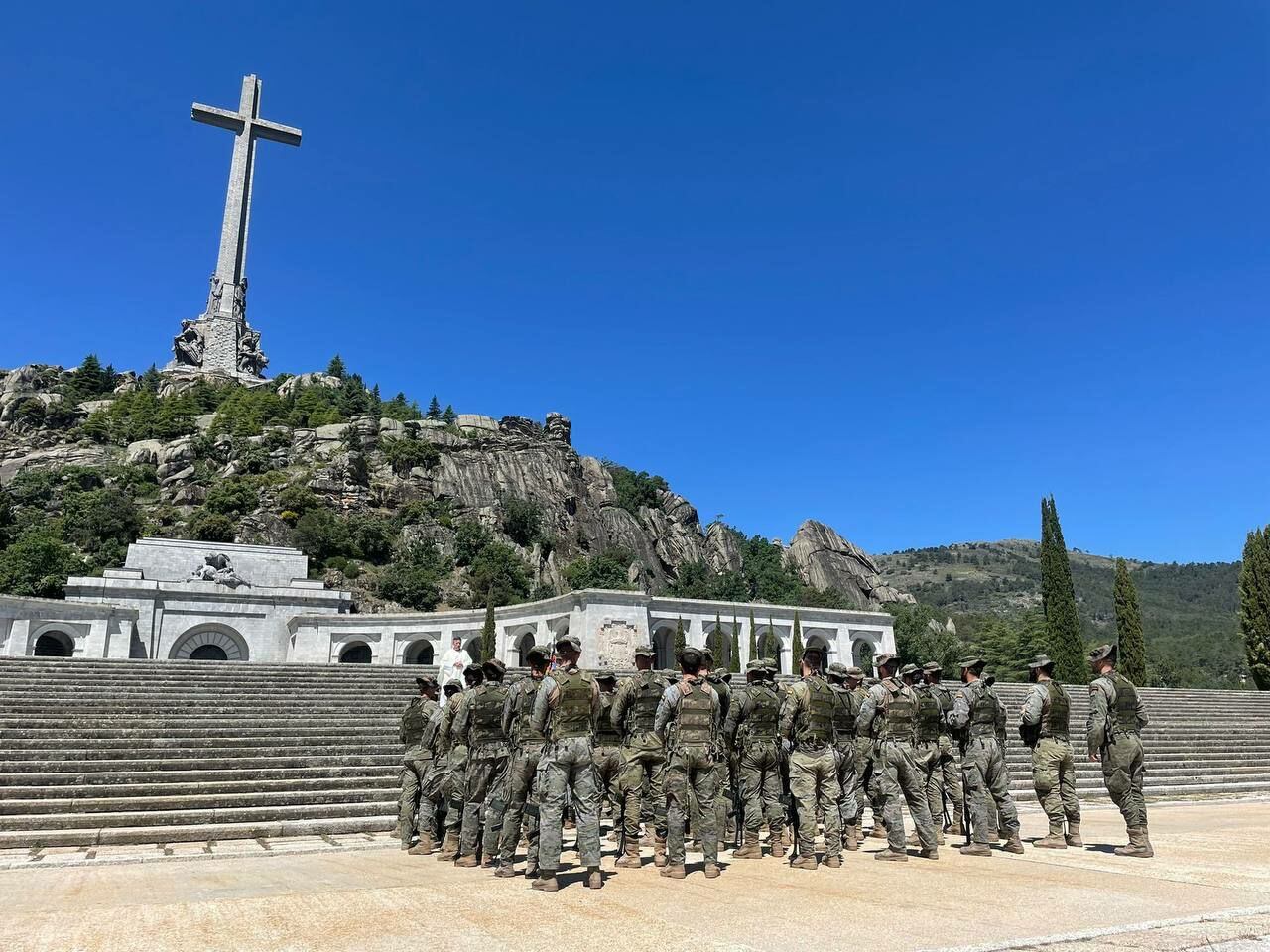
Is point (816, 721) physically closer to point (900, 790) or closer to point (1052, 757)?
point (900, 790)

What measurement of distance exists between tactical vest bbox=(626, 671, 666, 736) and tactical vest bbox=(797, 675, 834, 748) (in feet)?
5.39

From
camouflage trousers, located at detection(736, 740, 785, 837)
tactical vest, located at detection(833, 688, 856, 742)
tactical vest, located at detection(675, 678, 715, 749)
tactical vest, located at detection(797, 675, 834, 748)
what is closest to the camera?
tactical vest, located at detection(675, 678, 715, 749)

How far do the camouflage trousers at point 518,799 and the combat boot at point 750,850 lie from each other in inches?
77.4

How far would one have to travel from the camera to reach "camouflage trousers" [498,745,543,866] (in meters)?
6.73

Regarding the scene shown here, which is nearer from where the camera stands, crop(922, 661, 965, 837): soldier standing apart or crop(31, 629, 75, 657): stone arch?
crop(922, 661, 965, 837): soldier standing apart

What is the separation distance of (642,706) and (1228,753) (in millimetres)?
17696

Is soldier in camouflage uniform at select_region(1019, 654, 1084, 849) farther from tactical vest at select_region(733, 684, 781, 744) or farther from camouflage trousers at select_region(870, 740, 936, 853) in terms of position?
tactical vest at select_region(733, 684, 781, 744)

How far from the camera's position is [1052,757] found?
848 centimetres

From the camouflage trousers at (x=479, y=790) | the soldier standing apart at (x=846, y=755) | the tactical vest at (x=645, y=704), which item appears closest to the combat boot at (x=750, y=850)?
the soldier standing apart at (x=846, y=755)

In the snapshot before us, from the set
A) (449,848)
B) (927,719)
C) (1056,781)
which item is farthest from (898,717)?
(449,848)

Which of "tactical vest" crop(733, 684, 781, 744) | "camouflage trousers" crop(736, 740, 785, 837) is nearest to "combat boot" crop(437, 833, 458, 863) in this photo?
"camouflage trousers" crop(736, 740, 785, 837)

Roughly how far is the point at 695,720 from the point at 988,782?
3390mm

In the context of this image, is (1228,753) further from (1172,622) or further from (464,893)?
(1172,622)

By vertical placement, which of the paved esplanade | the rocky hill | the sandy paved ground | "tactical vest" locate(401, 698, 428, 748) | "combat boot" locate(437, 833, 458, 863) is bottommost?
"combat boot" locate(437, 833, 458, 863)
